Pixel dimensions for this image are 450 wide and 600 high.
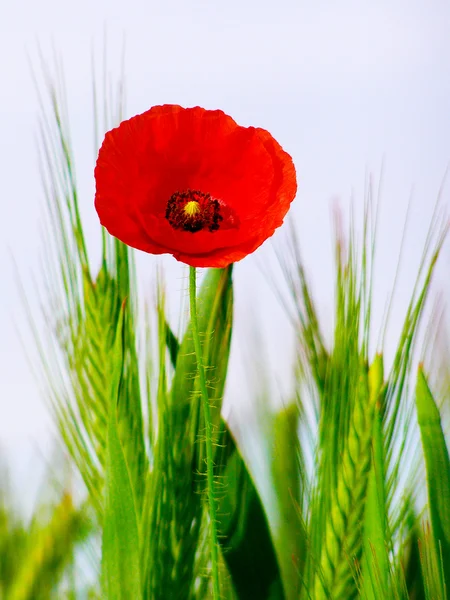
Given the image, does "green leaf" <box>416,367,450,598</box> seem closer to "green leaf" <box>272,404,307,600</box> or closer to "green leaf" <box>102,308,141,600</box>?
"green leaf" <box>272,404,307,600</box>

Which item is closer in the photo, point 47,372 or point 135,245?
point 135,245

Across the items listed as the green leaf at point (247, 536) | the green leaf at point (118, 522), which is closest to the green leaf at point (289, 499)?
the green leaf at point (247, 536)

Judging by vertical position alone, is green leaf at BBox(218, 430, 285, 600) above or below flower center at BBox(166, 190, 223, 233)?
below

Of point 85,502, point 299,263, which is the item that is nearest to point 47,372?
point 85,502

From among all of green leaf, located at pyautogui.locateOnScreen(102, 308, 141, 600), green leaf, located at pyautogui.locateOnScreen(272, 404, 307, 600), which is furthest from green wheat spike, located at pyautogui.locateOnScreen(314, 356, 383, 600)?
green leaf, located at pyautogui.locateOnScreen(102, 308, 141, 600)

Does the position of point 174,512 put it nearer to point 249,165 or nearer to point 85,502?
point 85,502

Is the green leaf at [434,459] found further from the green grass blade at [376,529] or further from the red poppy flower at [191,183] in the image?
→ the red poppy flower at [191,183]
